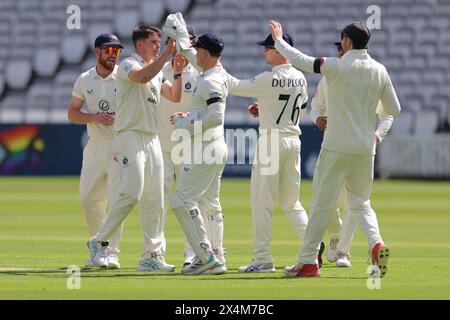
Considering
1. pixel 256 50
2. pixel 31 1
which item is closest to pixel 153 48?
pixel 256 50

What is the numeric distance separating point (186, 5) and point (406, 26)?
687 centimetres

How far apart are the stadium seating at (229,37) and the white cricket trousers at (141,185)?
74.3 feet

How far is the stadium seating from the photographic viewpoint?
116ft

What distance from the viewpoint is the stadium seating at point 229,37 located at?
35375mm

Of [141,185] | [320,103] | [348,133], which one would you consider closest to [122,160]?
[141,185]

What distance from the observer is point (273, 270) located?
11734mm

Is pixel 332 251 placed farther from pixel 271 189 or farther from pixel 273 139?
pixel 273 139

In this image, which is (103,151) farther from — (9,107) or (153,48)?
(9,107)

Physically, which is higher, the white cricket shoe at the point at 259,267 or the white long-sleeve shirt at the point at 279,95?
the white long-sleeve shirt at the point at 279,95

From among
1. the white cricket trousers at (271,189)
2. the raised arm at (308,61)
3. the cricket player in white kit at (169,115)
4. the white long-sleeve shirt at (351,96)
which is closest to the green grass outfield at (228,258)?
the white cricket trousers at (271,189)

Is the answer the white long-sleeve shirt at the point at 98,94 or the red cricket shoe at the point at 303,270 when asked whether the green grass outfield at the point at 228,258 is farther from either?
the white long-sleeve shirt at the point at 98,94

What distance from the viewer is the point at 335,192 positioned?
11.0 m

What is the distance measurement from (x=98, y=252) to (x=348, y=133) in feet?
8.97

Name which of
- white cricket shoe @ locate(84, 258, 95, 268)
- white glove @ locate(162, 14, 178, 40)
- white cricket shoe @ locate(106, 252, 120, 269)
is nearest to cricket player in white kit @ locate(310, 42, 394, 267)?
white glove @ locate(162, 14, 178, 40)
